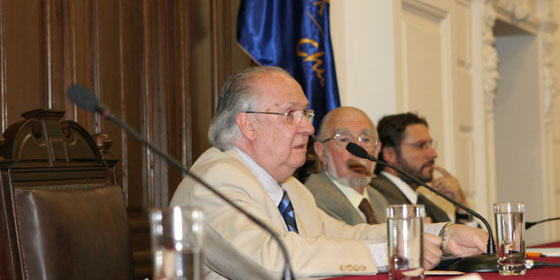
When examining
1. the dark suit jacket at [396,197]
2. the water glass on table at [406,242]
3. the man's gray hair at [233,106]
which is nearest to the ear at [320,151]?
the dark suit jacket at [396,197]

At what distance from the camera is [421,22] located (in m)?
4.88

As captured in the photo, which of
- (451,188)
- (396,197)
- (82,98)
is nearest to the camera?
(82,98)

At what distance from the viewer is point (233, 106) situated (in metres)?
2.43

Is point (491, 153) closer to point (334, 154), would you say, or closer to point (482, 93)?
point (482, 93)

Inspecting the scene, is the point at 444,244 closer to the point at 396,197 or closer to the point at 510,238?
the point at 510,238

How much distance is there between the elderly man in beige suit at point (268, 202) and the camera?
183 centimetres

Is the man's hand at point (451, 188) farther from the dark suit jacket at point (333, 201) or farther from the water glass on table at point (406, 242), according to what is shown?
the water glass on table at point (406, 242)

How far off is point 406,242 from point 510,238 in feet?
1.35

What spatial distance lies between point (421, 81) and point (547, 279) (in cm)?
329

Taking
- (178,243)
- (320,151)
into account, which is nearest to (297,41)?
(320,151)

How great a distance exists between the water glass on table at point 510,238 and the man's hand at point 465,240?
0.99ft

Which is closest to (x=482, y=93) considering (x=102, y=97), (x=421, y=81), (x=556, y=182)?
(x=421, y=81)


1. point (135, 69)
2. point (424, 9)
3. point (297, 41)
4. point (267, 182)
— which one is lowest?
point (267, 182)

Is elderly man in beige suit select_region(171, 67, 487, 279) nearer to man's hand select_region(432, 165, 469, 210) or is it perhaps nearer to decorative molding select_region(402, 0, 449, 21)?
man's hand select_region(432, 165, 469, 210)
